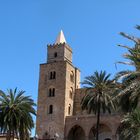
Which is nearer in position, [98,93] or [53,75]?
[98,93]

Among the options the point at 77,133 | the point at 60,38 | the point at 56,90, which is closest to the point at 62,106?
the point at 56,90

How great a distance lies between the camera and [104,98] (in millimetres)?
53188

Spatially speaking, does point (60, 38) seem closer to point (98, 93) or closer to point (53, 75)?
point (53, 75)

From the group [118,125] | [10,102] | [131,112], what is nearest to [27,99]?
[10,102]

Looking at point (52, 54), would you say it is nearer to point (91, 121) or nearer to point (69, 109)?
point (69, 109)

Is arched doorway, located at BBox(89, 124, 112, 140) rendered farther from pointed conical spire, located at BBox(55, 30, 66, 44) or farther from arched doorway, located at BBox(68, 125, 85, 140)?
pointed conical spire, located at BBox(55, 30, 66, 44)

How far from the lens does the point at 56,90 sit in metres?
69.1

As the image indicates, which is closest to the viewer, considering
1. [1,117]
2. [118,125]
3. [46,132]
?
Result: [1,117]

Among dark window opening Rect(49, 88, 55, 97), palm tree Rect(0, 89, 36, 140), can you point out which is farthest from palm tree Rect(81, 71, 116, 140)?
dark window opening Rect(49, 88, 55, 97)

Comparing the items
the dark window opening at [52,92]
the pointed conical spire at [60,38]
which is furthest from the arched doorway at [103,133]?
the pointed conical spire at [60,38]

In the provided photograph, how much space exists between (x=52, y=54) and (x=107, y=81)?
21.1m

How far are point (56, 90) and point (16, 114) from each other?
72.4 feet

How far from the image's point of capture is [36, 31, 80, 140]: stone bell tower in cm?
6688

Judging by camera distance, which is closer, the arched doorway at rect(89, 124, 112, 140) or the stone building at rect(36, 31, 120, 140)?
the stone building at rect(36, 31, 120, 140)
